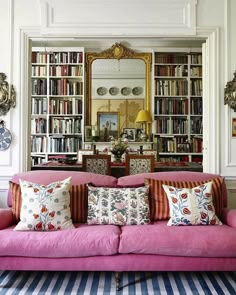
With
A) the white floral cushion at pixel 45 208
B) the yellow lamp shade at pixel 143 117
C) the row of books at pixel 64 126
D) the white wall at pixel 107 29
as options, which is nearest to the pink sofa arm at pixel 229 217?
the white wall at pixel 107 29

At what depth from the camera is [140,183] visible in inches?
121

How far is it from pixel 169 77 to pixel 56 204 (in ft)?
14.3

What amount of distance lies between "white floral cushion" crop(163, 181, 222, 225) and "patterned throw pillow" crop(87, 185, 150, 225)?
24 cm

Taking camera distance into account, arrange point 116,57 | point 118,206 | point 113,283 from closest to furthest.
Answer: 1. point 113,283
2. point 118,206
3. point 116,57

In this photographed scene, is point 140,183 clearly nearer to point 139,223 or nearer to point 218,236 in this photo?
point 139,223

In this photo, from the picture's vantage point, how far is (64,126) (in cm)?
626

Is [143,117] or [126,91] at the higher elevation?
[126,91]

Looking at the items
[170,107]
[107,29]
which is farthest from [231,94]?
[170,107]

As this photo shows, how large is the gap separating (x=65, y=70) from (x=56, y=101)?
636 mm

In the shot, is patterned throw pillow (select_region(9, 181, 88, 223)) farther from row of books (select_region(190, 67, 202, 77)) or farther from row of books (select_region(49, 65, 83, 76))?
row of books (select_region(190, 67, 202, 77))

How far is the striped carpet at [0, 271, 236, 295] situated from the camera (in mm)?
2400

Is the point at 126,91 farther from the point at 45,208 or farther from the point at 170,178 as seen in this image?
the point at 45,208

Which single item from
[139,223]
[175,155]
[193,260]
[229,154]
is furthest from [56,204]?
[175,155]

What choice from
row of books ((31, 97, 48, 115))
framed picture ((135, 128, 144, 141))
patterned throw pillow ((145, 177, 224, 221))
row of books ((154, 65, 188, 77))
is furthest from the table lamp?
patterned throw pillow ((145, 177, 224, 221))
